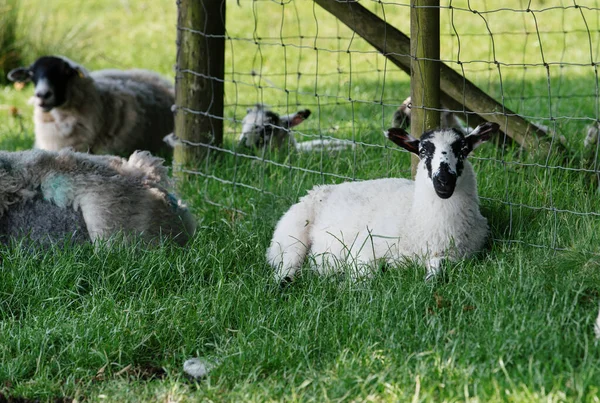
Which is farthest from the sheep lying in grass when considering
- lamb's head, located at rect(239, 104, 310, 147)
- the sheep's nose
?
the sheep's nose

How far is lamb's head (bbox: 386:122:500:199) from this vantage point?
15.2 ft

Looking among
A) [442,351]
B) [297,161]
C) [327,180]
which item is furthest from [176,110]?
[442,351]

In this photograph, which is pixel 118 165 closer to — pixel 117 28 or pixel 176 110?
pixel 176 110

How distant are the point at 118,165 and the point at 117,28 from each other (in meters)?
10.5

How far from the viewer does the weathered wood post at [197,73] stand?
22.2 ft

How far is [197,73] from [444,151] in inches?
108

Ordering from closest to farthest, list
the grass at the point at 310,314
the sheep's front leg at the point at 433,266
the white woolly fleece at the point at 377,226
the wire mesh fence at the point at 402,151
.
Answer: the grass at the point at 310,314 < the sheep's front leg at the point at 433,266 < the white woolly fleece at the point at 377,226 < the wire mesh fence at the point at 402,151

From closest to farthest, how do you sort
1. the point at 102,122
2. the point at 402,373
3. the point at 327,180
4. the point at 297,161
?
the point at 402,373, the point at 327,180, the point at 297,161, the point at 102,122

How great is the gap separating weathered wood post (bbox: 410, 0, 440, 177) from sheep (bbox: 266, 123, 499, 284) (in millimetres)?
372

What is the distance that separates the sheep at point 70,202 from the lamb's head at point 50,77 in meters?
3.06

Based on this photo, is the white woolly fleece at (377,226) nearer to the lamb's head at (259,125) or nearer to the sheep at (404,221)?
the sheep at (404,221)

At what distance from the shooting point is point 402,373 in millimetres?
3562

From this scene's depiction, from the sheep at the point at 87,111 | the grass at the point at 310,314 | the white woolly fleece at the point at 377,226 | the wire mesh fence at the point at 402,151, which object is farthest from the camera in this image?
the sheep at the point at 87,111

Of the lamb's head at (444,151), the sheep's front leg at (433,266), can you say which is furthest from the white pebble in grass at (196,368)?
the lamb's head at (444,151)
